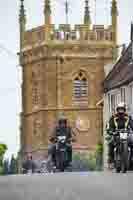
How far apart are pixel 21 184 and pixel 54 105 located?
99364 millimetres

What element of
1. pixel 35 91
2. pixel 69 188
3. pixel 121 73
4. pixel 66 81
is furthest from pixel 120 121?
pixel 35 91

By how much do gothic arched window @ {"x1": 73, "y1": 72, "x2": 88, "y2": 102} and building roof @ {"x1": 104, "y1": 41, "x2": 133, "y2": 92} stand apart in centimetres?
5433

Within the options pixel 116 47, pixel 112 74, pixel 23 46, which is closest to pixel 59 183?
pixel 112 74

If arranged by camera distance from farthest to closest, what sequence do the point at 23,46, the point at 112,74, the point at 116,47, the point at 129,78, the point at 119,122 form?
the point at 23,46 < the point at 116,47 < the point at 112,74 < the point at 129,78 < the point at 119,122

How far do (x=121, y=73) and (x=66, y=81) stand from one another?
58.2 meters

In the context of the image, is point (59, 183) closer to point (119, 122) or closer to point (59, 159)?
point (119, 122)

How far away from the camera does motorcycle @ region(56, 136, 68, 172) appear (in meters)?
33.6

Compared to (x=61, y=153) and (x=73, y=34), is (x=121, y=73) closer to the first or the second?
(x=61, y=153)

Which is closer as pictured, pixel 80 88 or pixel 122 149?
pixel 122 149

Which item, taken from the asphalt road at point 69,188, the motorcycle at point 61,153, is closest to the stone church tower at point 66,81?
the motorcycle at point 61,153

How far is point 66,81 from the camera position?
405ft

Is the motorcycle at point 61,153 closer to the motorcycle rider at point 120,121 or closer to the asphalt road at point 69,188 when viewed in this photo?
the motorcycle rider at point 120,121

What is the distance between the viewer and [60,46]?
123 metres

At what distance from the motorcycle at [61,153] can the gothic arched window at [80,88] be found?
8895cm
